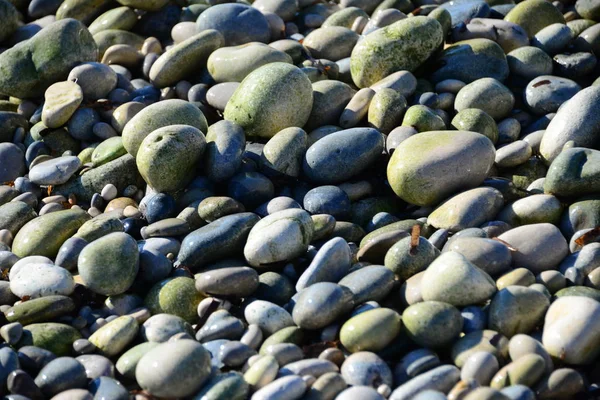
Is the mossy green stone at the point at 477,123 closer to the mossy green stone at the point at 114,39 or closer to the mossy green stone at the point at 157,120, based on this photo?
the mossy green stone at the point at 157,120

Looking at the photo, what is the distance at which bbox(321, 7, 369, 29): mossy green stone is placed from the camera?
6.56 meters

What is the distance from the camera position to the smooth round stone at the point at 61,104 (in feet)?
18.0

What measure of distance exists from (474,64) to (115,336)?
3.24 m

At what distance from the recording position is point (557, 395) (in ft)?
10.6

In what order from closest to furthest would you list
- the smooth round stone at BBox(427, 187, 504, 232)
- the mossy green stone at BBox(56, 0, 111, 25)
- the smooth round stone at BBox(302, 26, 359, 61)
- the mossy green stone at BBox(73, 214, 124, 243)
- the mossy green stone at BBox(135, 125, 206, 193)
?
the smooth round stone at BBox(427, 187, 504, 232) < the mossy green stone at BBox(73, 214, 124, 243) < the mossy green stone at BBox(135, 125, 206, 193) < the smooth round stone at BBox(302, 26, 359, 61) < the mossy green stone at BBox(56, 0, 111, 25)

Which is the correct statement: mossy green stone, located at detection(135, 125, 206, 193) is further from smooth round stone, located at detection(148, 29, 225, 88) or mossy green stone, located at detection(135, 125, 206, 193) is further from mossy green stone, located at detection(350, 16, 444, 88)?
mossy green stone, located at detection(350, 16, 444, 88)

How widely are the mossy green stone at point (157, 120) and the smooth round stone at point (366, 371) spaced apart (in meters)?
2.23

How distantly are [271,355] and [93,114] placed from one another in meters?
2.77

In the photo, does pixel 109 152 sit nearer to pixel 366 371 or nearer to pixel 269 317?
pixel 269 317

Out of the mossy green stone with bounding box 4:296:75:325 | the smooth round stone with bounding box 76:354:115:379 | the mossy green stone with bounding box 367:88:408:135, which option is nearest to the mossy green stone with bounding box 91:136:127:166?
the mossy green stone with bounding box 4:296:75:325

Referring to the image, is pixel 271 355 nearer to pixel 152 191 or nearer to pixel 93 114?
pixel 152 191

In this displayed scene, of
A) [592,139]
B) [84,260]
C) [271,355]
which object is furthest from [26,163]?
[592,139]

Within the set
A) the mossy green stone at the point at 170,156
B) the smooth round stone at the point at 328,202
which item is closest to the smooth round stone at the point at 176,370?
the smooth round stone at the point at 328,202

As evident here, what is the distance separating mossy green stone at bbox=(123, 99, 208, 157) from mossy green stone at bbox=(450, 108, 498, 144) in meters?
1.60
